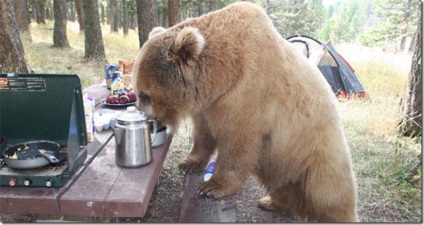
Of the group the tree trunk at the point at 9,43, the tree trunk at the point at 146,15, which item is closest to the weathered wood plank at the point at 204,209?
the tree trunk at the point at 9,43

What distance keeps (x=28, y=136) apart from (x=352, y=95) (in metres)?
6.61

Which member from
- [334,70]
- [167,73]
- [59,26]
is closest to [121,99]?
[167,73]

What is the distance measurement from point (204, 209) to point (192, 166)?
2.23ft

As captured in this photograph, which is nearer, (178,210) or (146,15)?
(178,210)

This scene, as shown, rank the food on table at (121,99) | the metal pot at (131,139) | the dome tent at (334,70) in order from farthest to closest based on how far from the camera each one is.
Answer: the dome tent at (334,70) < the food on table at (121,99) < the metal pot at (131,139)

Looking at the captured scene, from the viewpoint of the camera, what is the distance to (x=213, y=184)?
2.42m

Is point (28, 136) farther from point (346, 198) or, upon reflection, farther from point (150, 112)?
point (346, 198)

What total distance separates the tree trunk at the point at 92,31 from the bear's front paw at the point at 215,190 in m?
8.44

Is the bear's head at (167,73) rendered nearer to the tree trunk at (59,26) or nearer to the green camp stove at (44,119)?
the green camp stove at (44,119)

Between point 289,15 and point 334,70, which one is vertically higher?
point 334,70

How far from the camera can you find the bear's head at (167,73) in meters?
2.26

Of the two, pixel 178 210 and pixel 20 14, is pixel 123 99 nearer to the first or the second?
pixel 178 210

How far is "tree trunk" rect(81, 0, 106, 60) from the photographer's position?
9.71 metres

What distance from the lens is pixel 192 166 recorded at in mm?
2895
